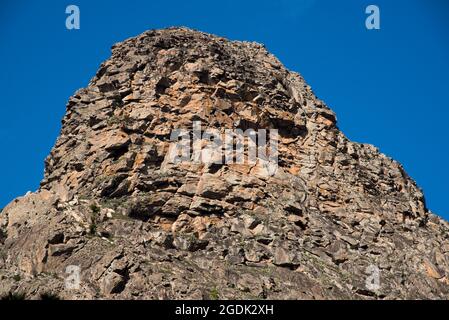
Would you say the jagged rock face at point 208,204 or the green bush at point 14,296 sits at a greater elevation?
the jagged rock face at point 208,204

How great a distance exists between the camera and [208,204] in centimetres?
5469

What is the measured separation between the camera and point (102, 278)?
45.8m

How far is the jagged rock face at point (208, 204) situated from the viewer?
4809 centimetres

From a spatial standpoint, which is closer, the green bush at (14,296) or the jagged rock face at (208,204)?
the green bush at (14,296)

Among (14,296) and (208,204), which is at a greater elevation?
(208,204)

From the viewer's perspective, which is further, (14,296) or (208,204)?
(208,204)

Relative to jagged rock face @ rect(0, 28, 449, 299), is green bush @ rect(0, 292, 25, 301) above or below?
below

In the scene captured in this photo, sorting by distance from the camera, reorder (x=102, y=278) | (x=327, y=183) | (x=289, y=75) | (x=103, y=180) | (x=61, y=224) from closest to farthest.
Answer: (x=102, y=278) → (x=61, y=224) → (x=103, y=180) → (x=327, y=183) → (x=289, y=75)

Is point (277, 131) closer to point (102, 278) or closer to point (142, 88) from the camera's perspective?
point (142, 88)

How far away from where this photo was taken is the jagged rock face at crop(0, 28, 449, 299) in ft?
158

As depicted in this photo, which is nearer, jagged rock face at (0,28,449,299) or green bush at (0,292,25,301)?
green bush at (0,292,25,301)

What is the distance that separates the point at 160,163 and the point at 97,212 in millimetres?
7417
